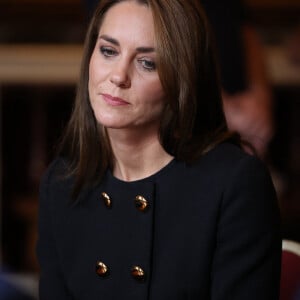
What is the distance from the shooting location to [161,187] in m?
1.55

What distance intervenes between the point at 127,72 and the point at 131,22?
89 mm

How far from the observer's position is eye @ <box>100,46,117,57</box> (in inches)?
58.7

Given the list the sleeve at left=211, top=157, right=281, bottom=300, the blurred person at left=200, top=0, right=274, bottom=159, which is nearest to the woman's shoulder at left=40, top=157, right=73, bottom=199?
the sleeve at left=211, top=157, right=281, bottom=300

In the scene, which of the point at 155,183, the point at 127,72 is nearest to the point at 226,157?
the point at 155,183

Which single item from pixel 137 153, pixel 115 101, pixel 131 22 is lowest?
pixel 137 153

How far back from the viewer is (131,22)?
4.81 ft

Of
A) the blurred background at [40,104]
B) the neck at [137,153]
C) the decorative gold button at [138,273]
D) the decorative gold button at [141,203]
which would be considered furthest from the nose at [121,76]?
the blurred background at [40,104]

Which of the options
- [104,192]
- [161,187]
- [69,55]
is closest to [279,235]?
[161,187]

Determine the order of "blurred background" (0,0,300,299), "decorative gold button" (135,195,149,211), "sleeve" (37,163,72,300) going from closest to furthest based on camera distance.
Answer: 1. "decorative gold button" (135,195,149,211)
2. "sleeve" (37,163,72,300)
3. "blurred background" (0,0,300,299)

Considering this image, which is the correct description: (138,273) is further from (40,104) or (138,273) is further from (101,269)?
(40,104)

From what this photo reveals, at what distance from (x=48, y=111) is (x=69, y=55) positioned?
44 centimetres

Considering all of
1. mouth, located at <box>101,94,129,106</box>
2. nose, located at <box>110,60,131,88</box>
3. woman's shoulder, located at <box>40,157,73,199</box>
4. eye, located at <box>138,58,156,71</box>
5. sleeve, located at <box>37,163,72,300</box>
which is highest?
eye, located at <box>138,58,156,71</box>

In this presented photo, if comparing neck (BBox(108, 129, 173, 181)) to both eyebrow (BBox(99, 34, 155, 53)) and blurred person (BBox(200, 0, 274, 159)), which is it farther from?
blurred person (BBox(200, 0, 274, 159))

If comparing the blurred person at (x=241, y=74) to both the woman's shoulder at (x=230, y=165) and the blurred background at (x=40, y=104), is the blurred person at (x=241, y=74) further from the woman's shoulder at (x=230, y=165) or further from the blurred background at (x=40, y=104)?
the blurred background at (x=40, y=104)
